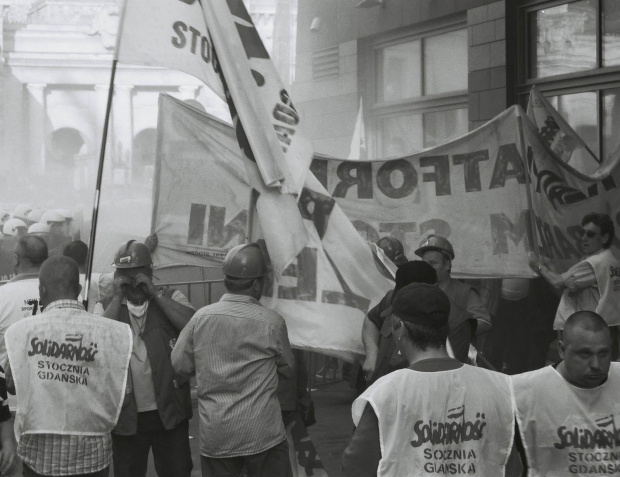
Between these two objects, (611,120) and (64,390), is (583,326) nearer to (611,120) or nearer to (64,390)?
(64,390)

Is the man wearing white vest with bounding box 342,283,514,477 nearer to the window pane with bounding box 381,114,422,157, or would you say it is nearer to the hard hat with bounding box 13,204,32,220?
the window pane with bounding box 381,114,422,157

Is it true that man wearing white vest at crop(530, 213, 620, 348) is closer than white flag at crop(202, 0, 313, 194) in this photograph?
No

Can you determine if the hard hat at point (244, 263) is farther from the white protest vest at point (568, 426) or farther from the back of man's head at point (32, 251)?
the white protest vest at point (568, 426)

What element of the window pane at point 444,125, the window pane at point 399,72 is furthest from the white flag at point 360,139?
the window pane at point 444,125

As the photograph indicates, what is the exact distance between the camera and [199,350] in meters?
4.89

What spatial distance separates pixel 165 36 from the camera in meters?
5.53

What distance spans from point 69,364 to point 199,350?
27.6 inches

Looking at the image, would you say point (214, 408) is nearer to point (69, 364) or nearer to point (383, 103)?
point (69, 364)

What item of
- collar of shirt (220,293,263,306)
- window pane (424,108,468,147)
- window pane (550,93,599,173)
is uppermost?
window pane (424,108,468,147)

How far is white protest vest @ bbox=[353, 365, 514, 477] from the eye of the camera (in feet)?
11.2

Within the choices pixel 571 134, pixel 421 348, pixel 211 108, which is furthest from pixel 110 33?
pixel 421 348

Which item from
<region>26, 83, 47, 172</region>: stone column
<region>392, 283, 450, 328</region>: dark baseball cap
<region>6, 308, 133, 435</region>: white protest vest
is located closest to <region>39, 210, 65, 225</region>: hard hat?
<region>6, 308, 133, 435</region>: white protest vest

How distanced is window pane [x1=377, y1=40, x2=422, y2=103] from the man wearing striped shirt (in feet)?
26.8

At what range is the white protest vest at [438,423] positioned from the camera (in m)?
3.42
